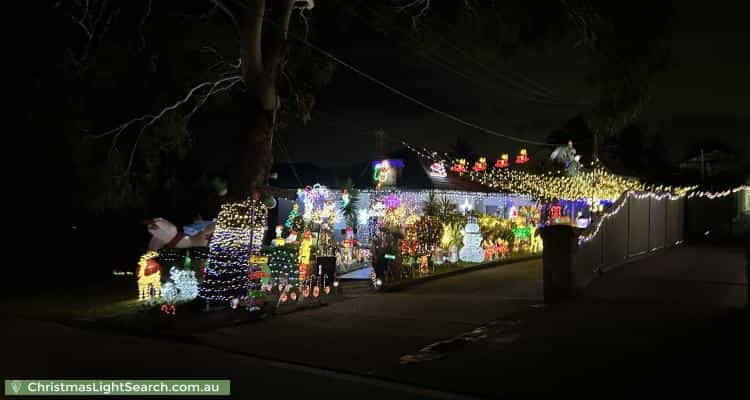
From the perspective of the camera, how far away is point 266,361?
8.49 meters

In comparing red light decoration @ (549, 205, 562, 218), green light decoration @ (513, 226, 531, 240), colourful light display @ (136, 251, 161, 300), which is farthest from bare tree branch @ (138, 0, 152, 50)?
red light decoration @ (549, 205, 562, 218)

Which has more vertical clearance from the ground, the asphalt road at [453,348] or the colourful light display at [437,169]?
the colourful light display at [437,169]

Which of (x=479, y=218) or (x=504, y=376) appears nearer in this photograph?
(x=504, y=376)

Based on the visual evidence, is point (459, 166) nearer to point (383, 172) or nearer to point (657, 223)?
point (383, 172)

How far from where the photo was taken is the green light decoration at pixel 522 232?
872 inches

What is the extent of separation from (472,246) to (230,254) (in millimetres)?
8971

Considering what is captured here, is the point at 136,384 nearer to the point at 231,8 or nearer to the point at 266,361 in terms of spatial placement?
the point at 266,361

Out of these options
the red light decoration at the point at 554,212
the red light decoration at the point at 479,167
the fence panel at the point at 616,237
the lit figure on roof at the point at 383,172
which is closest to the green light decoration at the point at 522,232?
the red light decoration at the point at 554,212

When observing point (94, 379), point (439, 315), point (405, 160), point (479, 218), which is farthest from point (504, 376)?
point (405, 160)

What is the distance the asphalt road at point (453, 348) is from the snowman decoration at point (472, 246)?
5.96 m

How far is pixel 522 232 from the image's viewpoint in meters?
22.4

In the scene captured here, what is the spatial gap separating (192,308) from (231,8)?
6.54m

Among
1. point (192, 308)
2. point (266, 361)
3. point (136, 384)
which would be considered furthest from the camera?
point (192, 308)

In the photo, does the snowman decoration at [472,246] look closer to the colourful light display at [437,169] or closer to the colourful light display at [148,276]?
the colourful light display at [437,169]
